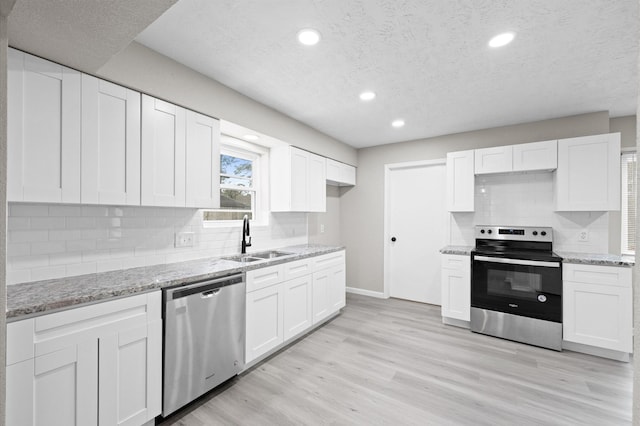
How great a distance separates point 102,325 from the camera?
153 cm

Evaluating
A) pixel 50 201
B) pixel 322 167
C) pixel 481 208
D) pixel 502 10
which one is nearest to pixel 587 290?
pixel 481 208

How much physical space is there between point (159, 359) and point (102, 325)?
439 mm

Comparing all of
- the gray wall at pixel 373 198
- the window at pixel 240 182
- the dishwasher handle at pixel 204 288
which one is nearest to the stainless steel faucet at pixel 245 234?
the window at pixel 240 182

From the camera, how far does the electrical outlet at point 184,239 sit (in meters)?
2.46

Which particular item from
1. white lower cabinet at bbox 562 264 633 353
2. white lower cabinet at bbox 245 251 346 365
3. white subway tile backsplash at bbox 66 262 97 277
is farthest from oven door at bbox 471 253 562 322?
white subway tile backsplash at bbox 66 262 97 277

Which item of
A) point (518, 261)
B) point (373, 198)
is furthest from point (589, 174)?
point (373, 198)

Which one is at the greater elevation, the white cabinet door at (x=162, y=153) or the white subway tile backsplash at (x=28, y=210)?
the white cabinet door at (x=162, y=153)

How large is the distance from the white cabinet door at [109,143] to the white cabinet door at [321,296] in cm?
209

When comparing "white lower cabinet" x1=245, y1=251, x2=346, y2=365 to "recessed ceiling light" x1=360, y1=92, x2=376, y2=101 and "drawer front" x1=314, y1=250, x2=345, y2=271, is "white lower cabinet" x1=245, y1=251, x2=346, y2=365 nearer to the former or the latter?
"drawer front" x1=314, y1=250, x2=345, y2=271

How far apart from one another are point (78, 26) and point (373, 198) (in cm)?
415

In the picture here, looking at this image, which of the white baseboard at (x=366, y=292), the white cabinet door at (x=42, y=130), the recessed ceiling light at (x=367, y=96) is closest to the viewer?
the white cabinet door at (x=42, y=130)

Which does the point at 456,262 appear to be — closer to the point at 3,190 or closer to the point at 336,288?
the point at 336,288

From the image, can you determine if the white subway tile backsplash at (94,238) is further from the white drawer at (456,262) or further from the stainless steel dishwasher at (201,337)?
the white drawer at (456,262)

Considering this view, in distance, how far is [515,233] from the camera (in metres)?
3.49
